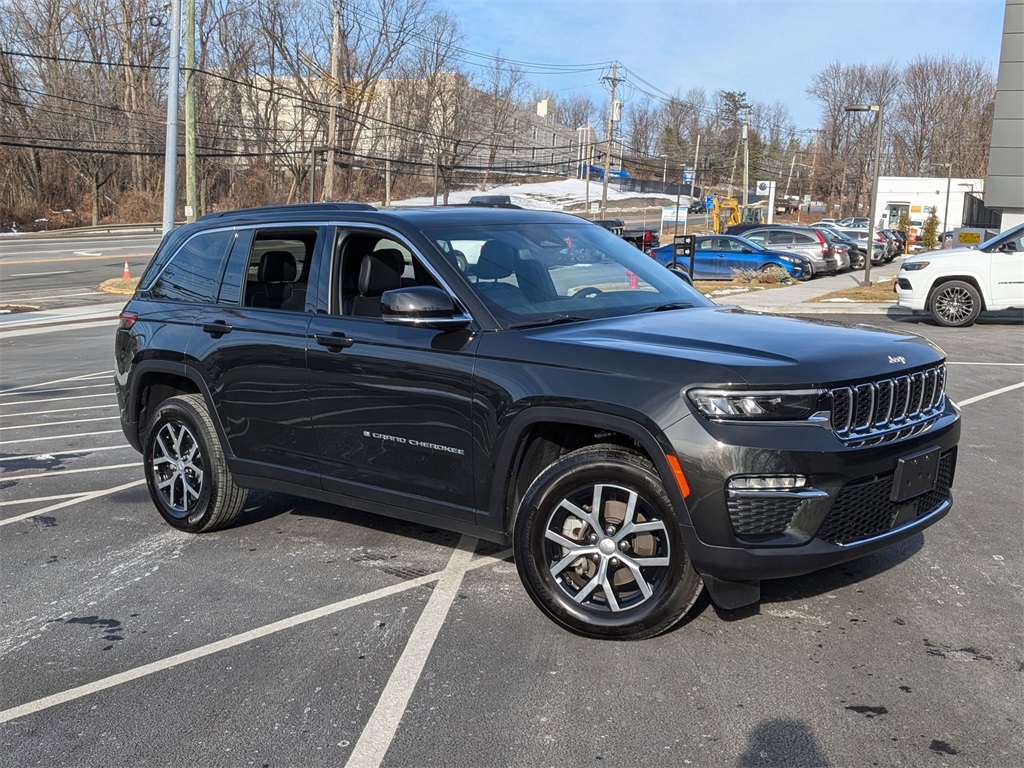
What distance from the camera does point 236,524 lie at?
5934 millimetres

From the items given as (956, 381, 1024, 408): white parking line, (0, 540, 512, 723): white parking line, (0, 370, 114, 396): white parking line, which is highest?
(956, 381, 1024, 408): white parking line

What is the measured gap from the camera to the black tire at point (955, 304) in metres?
16.4

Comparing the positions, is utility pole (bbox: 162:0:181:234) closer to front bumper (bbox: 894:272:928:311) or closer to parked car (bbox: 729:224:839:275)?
front bumper (bbox: 894:272:928:311)

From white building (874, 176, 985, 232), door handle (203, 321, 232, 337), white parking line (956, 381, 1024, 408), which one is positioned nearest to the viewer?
door handle (203, 321, 232, 337)

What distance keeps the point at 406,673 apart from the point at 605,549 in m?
0.94

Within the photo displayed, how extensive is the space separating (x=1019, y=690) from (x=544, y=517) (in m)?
1.91

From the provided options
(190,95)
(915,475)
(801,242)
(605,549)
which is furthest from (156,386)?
(801,242)

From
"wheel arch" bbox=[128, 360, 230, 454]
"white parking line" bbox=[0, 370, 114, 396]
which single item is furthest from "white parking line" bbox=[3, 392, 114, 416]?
"wheel arch" bbox=[128, 360, 230, 454]

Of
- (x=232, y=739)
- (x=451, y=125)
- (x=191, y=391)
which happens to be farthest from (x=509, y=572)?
(x=451, y=125)

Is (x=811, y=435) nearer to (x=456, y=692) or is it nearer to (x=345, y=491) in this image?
(x=456, y=692)

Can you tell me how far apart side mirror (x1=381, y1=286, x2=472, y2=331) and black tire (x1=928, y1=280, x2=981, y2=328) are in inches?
568

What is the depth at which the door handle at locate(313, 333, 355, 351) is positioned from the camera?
15.8ft

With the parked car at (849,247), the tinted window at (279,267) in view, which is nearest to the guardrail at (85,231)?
the parked car at (849,247)

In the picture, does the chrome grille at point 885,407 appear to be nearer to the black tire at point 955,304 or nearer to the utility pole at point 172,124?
the black tire at point 955,304
